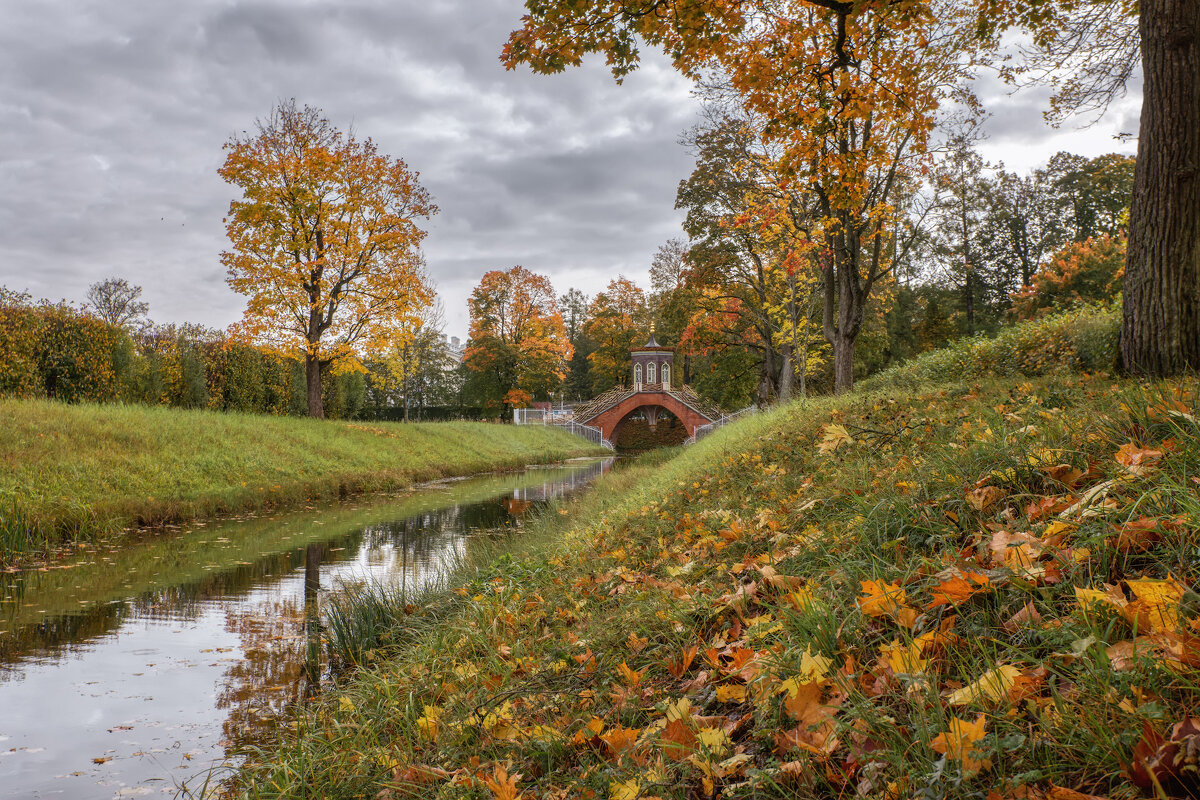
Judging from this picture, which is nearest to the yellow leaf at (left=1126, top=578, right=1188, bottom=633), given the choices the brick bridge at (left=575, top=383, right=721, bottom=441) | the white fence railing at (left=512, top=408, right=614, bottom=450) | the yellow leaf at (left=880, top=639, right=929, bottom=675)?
the yellow leaf at (left=880, top=639, right=929, bottom=675)

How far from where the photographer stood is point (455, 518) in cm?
1330

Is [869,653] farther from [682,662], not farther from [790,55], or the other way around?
[790,55]

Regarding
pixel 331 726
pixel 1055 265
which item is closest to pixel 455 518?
pixel 331 726

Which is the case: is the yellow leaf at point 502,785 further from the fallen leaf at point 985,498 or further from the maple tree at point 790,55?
the maple tree at point 790,55

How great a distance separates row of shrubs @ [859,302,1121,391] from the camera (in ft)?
19.8

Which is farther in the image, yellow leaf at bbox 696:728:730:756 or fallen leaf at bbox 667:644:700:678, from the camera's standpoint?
fallen leaf at bbox 667:644:700:678

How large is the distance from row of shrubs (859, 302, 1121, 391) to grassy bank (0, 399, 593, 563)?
1210 cm

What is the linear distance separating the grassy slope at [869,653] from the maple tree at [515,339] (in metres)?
36.3

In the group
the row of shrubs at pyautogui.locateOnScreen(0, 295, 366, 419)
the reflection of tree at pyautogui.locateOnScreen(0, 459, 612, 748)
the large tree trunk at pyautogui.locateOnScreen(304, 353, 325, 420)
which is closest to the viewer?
the reflection of tree at pyautogui.locateOnScreen(0, 459, 612, 748)

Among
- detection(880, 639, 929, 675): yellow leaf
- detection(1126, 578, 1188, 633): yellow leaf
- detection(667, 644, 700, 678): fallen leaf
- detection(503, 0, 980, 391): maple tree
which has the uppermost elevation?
detection(503, 0, 980, 391): maple tree

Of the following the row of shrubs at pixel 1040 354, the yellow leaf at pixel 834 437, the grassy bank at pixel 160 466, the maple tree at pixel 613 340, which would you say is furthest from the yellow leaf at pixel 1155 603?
the maple tree at pixel 613 340

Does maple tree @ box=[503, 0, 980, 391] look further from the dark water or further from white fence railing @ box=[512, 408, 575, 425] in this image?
white fence railing @ box=[512, 408, 575, 425]

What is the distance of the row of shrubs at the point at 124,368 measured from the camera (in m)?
14.2

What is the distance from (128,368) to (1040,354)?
19.3 m
